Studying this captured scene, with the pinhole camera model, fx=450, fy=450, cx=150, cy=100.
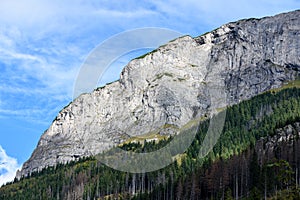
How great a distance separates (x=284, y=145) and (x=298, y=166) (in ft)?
53.1

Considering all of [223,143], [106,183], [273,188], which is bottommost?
[273,188]

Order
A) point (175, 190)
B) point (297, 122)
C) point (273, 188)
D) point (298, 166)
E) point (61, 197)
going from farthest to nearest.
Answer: point (61, 197) < point (297, 122) < point (175, 190) < point (298, 166) < point (273, 188)

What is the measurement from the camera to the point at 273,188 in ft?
349

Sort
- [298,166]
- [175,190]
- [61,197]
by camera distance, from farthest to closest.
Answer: [61,197] → [175,190] → [298,166]

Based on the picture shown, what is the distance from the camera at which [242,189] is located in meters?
118

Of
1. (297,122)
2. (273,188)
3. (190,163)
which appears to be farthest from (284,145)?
(190,163)

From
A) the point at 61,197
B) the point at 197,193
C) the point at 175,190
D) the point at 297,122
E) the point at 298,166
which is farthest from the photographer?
the point at 61,197

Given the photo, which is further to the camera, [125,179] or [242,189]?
[125,179]

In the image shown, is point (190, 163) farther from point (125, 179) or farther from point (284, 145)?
point (284, 145)

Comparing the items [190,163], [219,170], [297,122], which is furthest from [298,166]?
[190,163]

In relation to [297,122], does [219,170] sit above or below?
below

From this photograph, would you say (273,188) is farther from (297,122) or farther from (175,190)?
(297,122)

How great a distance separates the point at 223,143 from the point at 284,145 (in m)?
69.1

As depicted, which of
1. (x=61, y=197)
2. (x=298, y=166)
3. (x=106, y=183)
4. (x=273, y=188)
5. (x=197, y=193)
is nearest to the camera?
(x=273, y=188)
